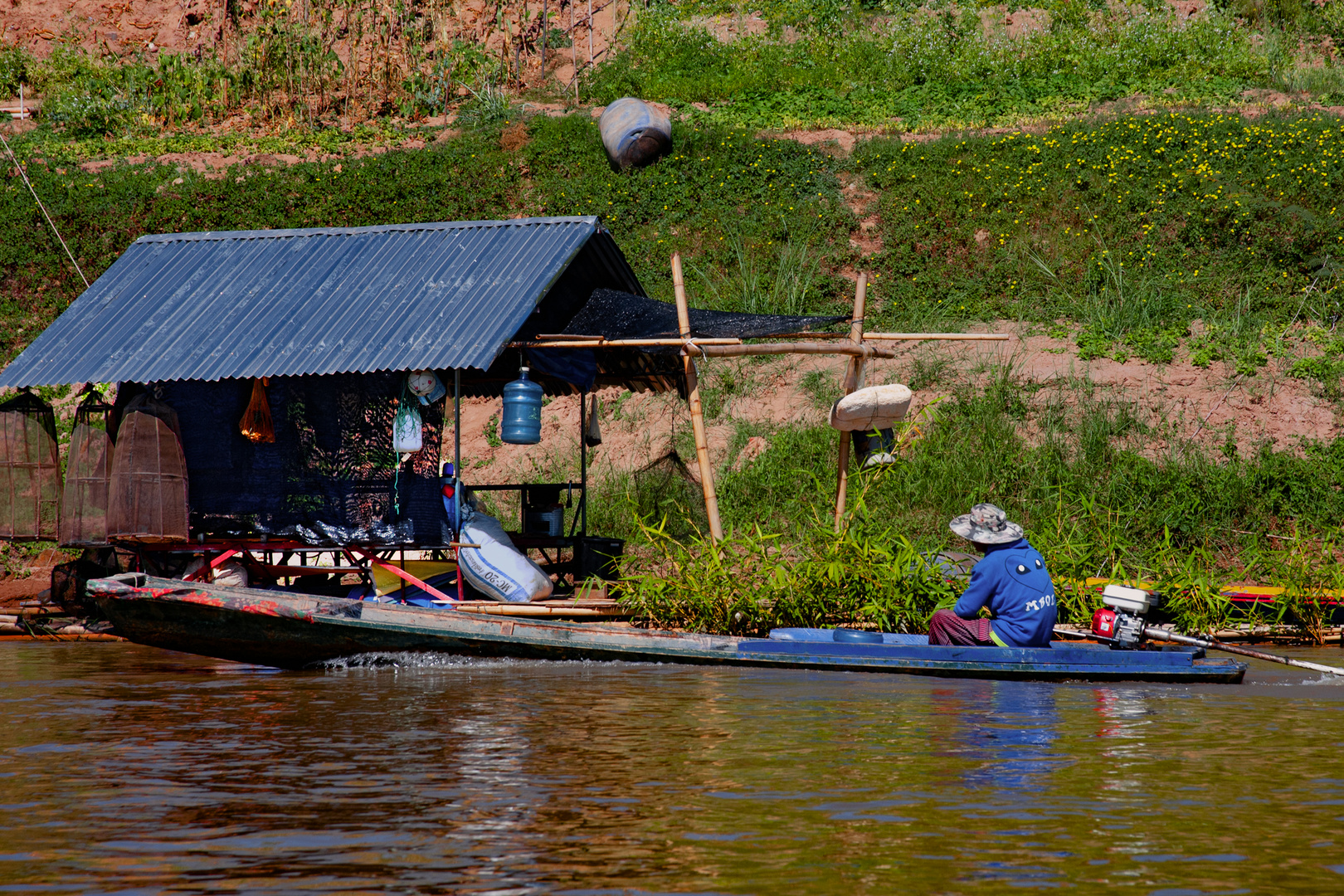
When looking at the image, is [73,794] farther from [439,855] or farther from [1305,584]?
[1305,584]

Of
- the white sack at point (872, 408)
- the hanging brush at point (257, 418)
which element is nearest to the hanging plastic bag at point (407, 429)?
the hanging brush at point (257, 418)

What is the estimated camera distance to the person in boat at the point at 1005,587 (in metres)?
9.83

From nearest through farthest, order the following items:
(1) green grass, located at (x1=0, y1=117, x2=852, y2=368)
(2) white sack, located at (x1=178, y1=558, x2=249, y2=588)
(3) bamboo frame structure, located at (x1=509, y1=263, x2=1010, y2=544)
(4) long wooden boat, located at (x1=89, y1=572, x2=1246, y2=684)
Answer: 1. (4) long wooden boat, located at (x1=89, y1=572, x2=1246, y2=684)
2. (3) bamboo frame structure, located at (x1=509, y1=263, x2=1010, y2=544)
3. (2) white sack, located at (x1=178, y1=558, x2=249, y2=588)
4. (1) green grass, located at (x1=0, y1=117, x2=852, y2=368)

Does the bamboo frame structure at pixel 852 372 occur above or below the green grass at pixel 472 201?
below

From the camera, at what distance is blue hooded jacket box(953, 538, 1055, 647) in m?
9.82

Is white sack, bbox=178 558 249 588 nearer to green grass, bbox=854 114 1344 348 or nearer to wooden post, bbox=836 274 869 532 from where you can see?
wooden post, bbox=836 274 869 532

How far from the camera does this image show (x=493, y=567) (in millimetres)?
11602

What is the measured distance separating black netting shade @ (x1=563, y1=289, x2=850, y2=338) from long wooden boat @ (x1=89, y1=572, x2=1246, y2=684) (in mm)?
2755

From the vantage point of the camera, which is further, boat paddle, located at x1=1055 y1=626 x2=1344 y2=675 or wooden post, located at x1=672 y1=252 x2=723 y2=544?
wooden post, located at x1=672 y1=252 x2=723 y2=544

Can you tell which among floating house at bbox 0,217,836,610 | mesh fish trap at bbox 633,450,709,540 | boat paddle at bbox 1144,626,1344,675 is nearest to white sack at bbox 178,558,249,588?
floating house at bbox 0,217,836,610

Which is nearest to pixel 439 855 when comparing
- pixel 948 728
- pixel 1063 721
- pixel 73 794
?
pixel 73 794

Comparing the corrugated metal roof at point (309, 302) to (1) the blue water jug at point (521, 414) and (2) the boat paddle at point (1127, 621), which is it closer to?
(1) the blue water jug at point (521, 414)

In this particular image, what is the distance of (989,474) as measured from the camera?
16016 millimetres

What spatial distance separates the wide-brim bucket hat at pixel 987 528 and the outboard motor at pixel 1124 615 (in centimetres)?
86
